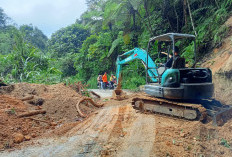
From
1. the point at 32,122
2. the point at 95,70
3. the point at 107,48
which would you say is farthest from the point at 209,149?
the point at 95,70

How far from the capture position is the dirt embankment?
6789 mm

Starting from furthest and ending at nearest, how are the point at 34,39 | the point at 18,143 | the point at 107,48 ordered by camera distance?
1. the point at 34,39
2. the point at 107,48
3. the point at 18,143

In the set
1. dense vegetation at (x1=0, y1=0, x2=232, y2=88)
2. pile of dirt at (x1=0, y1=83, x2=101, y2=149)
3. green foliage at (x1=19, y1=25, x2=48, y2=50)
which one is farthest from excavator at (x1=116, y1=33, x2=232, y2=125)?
green foliage at (x1=19, y1=25, x2=48, y2=50)

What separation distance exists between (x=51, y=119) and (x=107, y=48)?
1523 cm

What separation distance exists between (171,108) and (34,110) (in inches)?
157

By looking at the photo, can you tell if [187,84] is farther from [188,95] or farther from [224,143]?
[224,143]

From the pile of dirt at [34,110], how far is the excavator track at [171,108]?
203 centimetres

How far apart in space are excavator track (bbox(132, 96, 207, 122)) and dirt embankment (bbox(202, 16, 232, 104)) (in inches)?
78.8

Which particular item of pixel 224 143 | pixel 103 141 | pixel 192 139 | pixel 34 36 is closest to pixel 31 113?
pixel 103 141

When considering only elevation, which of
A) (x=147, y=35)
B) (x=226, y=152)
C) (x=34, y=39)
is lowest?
(x=226, y=152)

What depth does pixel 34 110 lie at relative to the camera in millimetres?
5789

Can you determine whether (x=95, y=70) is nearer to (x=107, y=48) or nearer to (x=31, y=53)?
(x=107, y=48)

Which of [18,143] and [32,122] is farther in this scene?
[32,122]

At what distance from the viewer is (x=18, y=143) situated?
4.06 m
